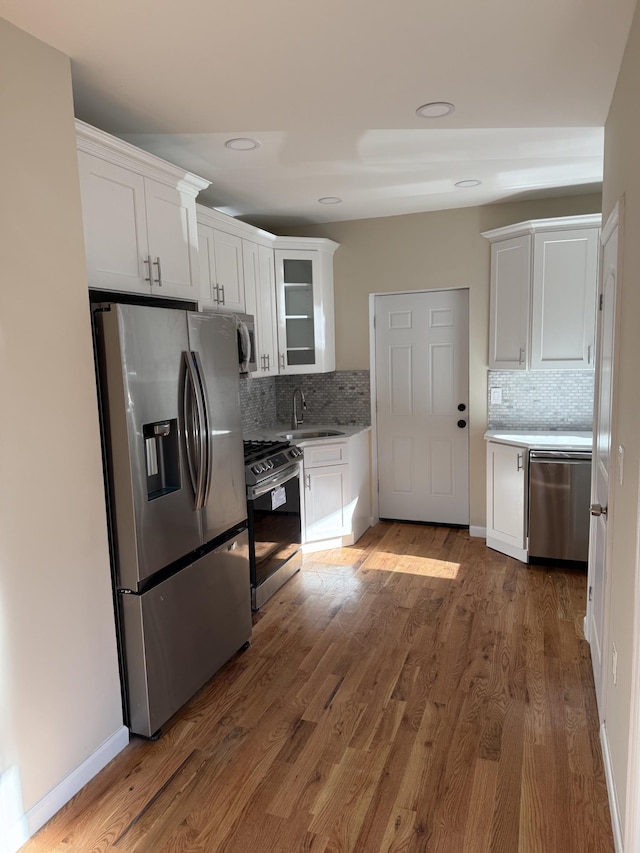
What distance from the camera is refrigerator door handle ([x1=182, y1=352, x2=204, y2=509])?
8.26 feet

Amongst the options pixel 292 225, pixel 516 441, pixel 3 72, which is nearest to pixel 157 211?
pixel 3 72

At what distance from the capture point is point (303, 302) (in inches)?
186

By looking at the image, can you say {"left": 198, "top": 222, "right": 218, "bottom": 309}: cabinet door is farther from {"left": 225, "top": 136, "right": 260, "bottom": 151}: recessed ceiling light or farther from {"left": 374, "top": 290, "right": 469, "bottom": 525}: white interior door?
{"left": 374, "top": 290, "right": 469, "bottom": 525}: white interior door

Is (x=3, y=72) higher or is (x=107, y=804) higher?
(x=3, y=72)

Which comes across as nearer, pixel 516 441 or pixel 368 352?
pixel 516 441

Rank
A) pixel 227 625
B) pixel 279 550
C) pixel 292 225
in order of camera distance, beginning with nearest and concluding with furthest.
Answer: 1. pixel 227 625
2. pixel 279 550
3. pixel 292 225

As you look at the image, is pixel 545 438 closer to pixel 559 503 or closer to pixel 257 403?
pixel 559 503

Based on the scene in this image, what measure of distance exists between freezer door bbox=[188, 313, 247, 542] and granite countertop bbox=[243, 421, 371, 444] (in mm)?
1381

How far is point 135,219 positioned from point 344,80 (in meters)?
1.07

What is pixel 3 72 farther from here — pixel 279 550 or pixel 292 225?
pixel 292 225

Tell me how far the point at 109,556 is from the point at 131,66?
1.86 meters

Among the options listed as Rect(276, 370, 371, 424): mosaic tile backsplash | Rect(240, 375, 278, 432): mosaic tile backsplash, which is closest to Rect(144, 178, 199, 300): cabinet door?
Rect(240, 375, 278, 432): mosaic tile backsplash

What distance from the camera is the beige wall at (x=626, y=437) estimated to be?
168 cm

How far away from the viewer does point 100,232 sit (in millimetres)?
2352
